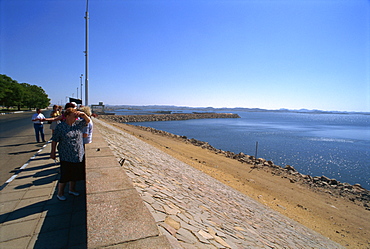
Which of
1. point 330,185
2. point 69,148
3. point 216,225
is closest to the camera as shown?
point 69,148

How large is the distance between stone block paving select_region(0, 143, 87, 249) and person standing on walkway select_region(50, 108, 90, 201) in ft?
1.18

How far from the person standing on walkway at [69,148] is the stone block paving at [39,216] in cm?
36

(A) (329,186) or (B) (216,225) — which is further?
(A) (329,186)

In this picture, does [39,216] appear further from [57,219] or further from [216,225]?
[216,225]

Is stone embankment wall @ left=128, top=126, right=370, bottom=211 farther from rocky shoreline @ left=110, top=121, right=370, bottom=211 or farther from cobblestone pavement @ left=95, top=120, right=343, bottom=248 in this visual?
cobblestone pavement @ left=95, top=120, right=343, bottom=248

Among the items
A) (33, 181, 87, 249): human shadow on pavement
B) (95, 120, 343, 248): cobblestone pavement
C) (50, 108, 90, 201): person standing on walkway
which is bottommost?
(95, 120, 343, 248): cobblestone pavement

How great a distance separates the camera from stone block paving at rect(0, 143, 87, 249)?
2.75 m

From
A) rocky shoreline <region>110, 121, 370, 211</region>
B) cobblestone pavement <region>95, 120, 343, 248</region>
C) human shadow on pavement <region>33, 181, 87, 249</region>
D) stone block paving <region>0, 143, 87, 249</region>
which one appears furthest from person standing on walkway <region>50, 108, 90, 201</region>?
rocky shoreline <region>110, 121, 370, 211</region>

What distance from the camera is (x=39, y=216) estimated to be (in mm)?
3334

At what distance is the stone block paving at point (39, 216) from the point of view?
275 cm

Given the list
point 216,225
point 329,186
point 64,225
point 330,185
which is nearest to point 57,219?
point 64,225

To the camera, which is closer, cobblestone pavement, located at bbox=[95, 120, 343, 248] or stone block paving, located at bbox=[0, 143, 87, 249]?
stone block paving, located at bbox=[0, 143, 87, 249]

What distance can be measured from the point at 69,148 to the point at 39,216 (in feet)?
3.98

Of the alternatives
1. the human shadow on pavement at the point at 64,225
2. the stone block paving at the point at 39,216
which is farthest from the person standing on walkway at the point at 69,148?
the stone block paving at the point at 39,216
